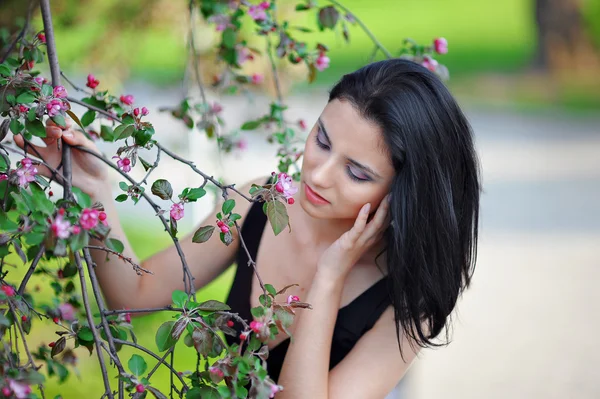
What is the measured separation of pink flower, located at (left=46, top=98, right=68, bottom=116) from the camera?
134 centimetres

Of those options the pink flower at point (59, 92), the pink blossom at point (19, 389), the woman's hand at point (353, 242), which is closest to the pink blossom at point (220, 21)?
the woman's hand at point (353, 242)

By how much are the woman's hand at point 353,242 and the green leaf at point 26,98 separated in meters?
0.64

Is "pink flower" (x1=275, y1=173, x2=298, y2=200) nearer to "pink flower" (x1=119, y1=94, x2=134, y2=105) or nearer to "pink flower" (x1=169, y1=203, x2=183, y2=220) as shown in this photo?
"pink flower" (x1=169, y1=203, x2=183, y2=220)

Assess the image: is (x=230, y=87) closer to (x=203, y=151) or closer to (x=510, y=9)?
(x=203, y=151)

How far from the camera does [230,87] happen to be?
7.60 feet

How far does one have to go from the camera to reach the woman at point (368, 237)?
5.30ft

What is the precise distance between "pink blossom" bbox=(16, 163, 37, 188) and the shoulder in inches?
30.0

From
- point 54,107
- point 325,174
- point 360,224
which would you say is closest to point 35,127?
point 54,107

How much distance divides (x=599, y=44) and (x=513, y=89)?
4.82 feet

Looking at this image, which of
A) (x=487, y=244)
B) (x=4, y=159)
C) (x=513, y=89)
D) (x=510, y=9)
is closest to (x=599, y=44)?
(x=513, y=89)

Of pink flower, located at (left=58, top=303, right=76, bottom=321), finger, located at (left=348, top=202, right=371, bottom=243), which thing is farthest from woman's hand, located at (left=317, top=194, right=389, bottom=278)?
pink flower, located at (left=58, top=303, right=76, bottom=321)

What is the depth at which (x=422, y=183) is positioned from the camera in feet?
5.37

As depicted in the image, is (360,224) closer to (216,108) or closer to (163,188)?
(163,188)

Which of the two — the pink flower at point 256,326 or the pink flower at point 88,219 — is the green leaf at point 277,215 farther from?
the pink flower at point 88,219
